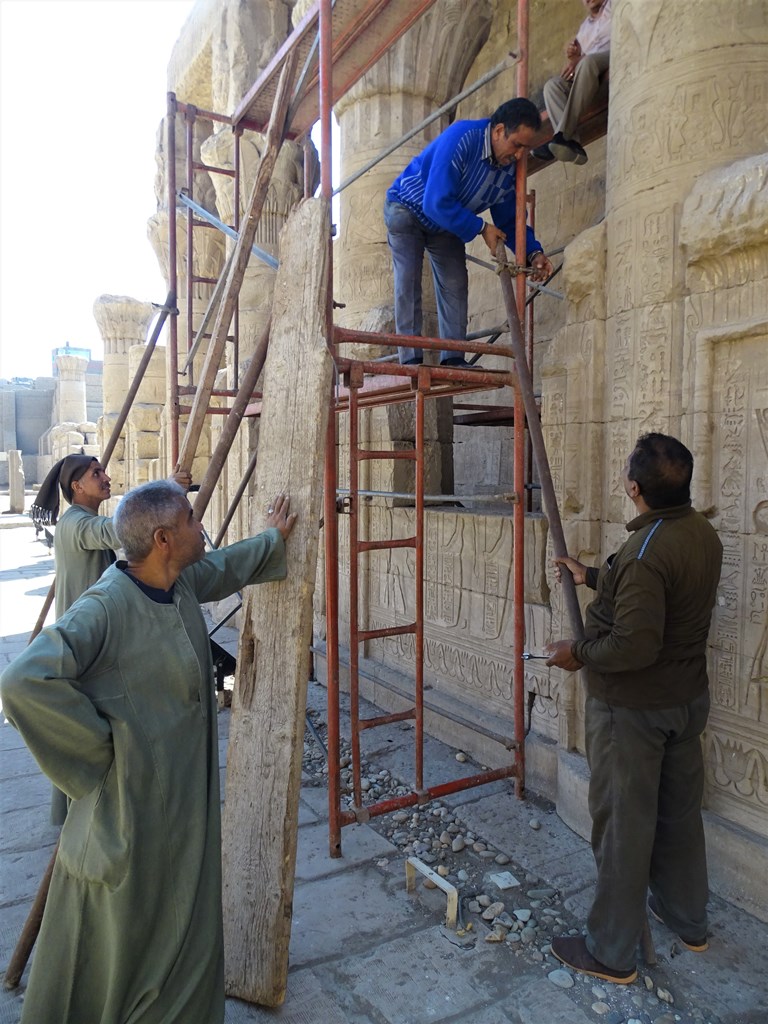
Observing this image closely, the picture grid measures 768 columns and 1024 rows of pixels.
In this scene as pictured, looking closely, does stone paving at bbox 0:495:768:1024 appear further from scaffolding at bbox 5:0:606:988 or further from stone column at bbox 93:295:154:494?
stone column at bbox 93:295:154:494

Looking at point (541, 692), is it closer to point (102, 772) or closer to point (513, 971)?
point (513, 971)

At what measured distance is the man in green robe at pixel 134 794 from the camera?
6.00 feet

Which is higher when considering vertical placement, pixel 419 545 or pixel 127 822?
pixel 419 545

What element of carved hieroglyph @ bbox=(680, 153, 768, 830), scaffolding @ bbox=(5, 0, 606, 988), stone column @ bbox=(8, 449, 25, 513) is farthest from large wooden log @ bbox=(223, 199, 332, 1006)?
stone column @ bbox=(8, 449, 25, 513)

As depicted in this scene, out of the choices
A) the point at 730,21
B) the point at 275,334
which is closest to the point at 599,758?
the point at 275,334

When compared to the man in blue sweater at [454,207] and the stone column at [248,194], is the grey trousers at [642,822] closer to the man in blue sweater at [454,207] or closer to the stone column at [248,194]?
the man in blue sweater at [454,207]

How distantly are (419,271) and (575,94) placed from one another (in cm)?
123

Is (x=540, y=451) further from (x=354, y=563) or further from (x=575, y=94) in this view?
(x=575, y=94)

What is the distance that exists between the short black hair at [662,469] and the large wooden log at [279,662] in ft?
3.80

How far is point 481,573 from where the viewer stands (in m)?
4.72

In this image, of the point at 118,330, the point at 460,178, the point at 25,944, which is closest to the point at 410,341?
the point at 460,178

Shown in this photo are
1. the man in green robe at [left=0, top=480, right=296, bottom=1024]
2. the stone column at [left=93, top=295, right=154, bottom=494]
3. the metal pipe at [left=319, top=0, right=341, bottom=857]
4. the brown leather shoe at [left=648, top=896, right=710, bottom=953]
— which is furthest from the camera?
the stone column at [left=93, top=295, right=154, bottom=494]

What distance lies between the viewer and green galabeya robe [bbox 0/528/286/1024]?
1.83 meters

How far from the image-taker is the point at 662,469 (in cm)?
248
